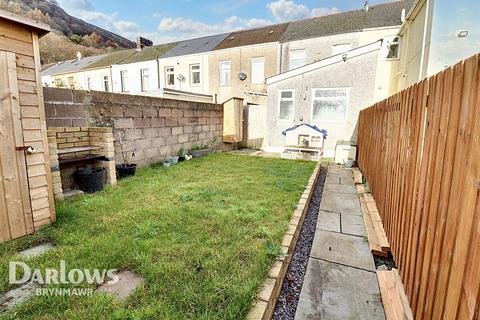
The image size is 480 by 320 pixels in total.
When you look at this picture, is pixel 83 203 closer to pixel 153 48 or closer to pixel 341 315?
pixel 341 315

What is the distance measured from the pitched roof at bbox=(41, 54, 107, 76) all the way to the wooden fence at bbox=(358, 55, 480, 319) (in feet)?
84.3

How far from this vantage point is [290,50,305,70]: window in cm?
1321

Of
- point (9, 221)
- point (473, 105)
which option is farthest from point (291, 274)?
point (9, 221)

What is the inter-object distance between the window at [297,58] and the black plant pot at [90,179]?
1234 cm

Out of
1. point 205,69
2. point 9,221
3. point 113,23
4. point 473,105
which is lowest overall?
point 9,221

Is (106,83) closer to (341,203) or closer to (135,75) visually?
(135,75)

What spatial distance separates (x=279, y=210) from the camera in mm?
3277

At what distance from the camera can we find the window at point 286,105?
9531mm

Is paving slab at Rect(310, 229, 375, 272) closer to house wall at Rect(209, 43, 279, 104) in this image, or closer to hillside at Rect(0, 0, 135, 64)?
house wall at Rect(209, 43, 279, 104)

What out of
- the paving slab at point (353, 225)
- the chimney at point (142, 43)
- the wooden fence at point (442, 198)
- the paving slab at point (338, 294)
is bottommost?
the paving slab at point (338, 294)

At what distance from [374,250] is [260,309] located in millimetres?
1623

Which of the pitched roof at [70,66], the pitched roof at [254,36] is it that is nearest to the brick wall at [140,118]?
the pitched roof at [254,36]

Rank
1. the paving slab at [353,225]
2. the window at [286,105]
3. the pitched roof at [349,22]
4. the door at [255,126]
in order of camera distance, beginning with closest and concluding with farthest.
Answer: the paving slab at [353,225], the window at [286,105], the door at [255,126], the pitched roof at [349,22]

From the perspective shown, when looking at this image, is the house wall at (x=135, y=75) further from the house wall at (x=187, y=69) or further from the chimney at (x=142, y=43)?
the chimney at (x=142, y=43)
